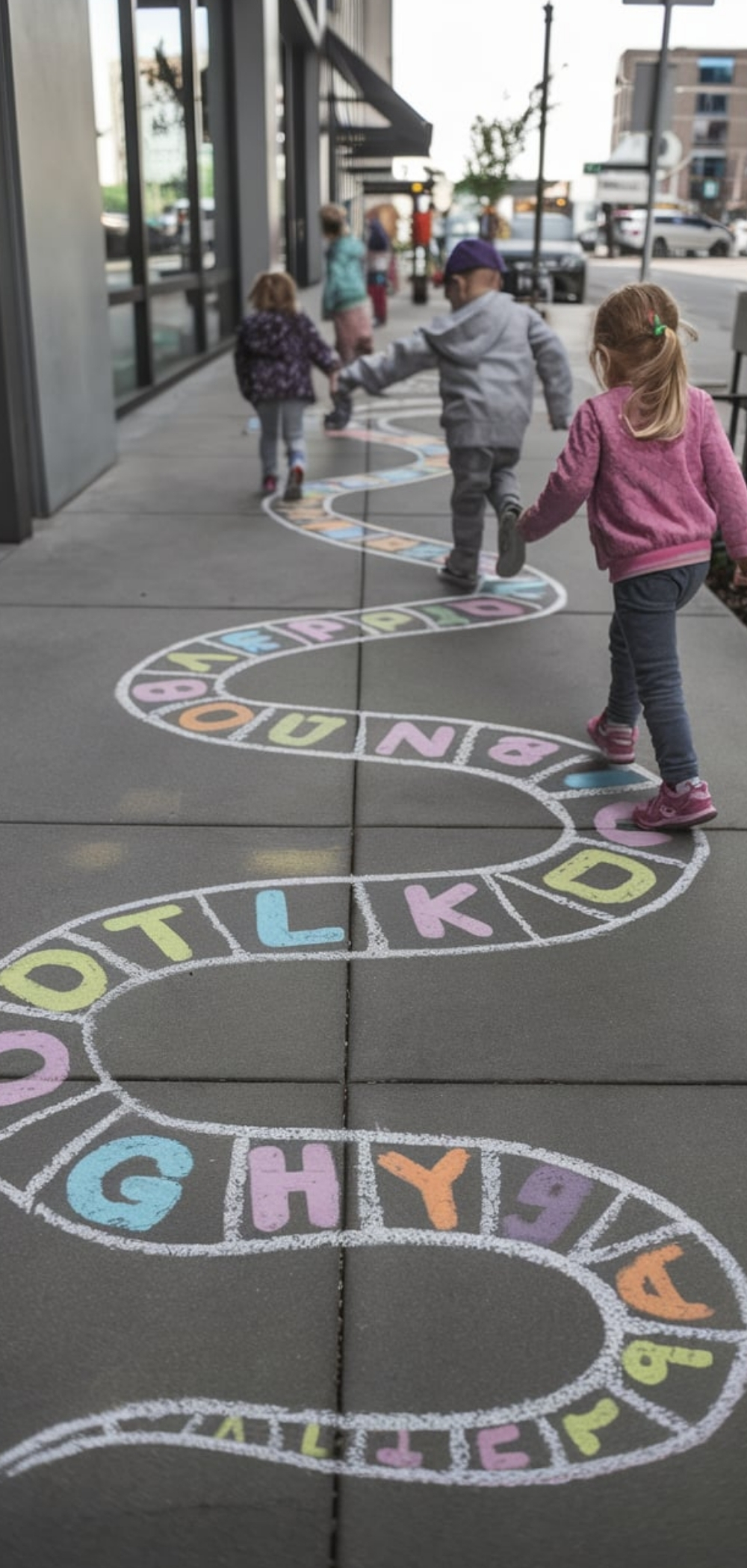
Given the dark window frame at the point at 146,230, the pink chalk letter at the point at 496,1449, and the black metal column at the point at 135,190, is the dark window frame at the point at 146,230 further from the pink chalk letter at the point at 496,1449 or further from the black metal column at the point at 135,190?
the pink chalk letter at the point at 496,1449

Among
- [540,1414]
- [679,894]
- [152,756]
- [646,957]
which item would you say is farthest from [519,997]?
[152,756]

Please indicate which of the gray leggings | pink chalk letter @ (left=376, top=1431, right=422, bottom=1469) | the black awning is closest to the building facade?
the black awning

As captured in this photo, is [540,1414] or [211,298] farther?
[211,298]

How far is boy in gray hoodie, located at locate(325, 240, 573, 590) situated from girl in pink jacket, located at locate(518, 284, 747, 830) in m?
Answer: 2.10

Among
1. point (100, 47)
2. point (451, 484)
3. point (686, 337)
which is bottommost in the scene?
point (451, 484)

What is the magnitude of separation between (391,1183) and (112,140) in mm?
11978

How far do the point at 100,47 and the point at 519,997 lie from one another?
439 inches

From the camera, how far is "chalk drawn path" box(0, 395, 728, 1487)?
83.0 inches

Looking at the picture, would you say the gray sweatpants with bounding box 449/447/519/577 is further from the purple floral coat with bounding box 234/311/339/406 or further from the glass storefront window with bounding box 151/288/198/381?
the glass storefront window with bounding box 151/288/198/381

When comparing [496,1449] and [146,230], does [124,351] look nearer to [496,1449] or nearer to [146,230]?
[146,230]

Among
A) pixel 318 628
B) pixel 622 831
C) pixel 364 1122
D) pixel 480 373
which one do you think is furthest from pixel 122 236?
pixel 364 1122

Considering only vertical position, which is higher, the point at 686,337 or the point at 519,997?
the point at 686,337

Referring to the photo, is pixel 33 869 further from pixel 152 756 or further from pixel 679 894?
pixel 679 894

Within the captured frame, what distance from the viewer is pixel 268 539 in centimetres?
796
